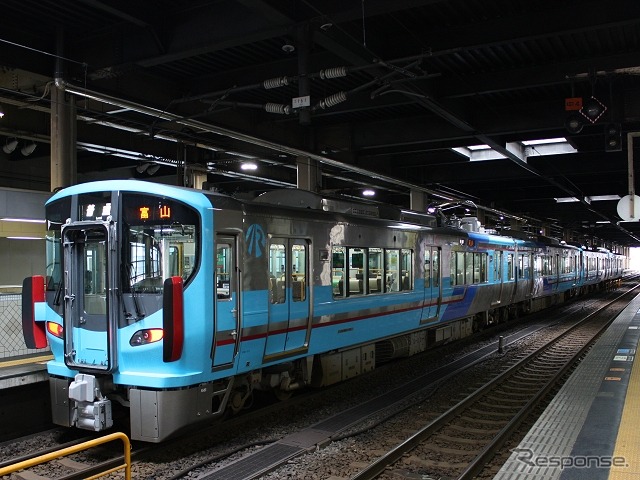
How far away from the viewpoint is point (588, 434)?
Answer: 5598 mm

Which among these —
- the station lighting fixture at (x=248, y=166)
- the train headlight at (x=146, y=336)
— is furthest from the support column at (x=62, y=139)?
the station lighting fixture at (x=248, y=166)

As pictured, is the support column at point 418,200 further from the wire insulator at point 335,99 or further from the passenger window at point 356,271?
the wire insulator at point 335,99

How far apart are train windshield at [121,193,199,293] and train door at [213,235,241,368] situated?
363 millimetres

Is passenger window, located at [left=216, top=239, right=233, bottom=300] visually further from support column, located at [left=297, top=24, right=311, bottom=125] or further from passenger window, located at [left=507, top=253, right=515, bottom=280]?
passenger window, located at [left=507, top=253, right=515, bottom=280]

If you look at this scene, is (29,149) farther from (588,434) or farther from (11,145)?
(588,434)

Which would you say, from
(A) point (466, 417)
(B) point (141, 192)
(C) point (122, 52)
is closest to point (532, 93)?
(A) point (466, 417)

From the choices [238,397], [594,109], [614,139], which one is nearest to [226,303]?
[238,397]

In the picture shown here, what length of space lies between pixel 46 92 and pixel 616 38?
9.78 m

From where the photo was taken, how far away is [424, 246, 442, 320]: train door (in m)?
11.3

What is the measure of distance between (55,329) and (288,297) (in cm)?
279

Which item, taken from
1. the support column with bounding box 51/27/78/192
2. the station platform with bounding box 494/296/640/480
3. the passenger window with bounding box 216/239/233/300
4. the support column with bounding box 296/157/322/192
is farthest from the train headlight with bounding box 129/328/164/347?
the support column with bounding box 296/157/322/192

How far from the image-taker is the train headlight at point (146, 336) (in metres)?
5.63

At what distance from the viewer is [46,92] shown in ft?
31.7

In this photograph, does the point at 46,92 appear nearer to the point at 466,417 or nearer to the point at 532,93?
the point at 466,417
